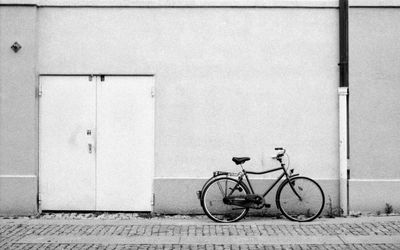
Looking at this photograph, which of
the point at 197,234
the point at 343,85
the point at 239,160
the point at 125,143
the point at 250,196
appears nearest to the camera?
the point at 197,234

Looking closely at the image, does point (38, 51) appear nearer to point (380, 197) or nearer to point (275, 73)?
point (275, 73)

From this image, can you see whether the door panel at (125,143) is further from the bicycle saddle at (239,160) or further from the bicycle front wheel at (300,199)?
the bicycle front wheel at (300,199)

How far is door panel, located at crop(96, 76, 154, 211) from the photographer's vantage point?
991cm

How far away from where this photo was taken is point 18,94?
9.89 metres

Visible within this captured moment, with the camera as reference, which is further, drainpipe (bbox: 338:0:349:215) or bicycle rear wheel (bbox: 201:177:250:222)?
drainpipe (bbox: 338:0:349:215)

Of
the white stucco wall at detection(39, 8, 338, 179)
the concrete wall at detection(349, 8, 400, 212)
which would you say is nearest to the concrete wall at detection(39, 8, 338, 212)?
the white stucco wall at detection(39, 8, 338, 179)

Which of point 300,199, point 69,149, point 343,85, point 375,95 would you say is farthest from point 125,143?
point 375,95

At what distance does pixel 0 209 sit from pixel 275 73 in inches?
204

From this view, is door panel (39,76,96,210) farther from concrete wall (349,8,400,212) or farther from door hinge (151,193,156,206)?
concrete wall (349,8,400,212)

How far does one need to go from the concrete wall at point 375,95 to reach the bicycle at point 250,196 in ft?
2.86

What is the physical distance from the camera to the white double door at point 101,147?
32.6ft

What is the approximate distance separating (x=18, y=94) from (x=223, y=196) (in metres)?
3.87

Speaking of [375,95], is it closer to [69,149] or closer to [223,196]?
[223,196]

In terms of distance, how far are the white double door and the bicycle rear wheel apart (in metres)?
1.07
